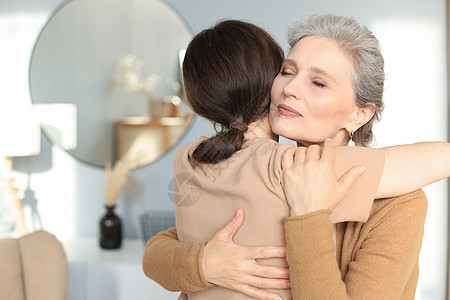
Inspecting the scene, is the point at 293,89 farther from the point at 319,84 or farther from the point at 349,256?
the point at 349,256

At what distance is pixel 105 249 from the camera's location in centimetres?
310

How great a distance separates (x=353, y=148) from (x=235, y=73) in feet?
0.99

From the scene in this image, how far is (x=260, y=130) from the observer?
1.22 m

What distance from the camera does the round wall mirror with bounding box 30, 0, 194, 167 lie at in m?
3.27

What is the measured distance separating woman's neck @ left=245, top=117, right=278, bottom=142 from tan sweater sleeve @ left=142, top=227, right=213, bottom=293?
29cm

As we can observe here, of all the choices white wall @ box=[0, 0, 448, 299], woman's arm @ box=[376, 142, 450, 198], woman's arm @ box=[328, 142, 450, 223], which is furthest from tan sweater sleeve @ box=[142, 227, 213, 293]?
white wall @ box=[0, 0, 448, 299]

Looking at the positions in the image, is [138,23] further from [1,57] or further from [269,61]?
[269,61]

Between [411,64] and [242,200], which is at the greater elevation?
[411,64]

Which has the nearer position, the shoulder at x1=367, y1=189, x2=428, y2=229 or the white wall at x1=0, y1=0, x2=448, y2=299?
the shoulder at x1=367, y1=189, x2=428, y2=229

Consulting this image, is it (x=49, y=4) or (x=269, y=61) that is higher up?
(x=49, y=4)

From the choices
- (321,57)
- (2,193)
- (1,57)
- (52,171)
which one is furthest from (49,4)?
(321,57)

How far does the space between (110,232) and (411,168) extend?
2384mm

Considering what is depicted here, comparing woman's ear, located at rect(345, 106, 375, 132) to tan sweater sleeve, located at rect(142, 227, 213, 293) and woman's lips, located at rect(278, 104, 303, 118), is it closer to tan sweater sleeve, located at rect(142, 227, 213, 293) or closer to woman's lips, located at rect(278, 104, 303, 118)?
woman's lips, located at rect(278, 104, 303, 118)

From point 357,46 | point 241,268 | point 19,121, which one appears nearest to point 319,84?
point 357,46
